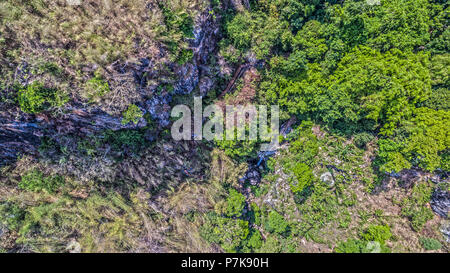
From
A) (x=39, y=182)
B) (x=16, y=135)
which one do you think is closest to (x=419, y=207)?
(x=39, y=182)

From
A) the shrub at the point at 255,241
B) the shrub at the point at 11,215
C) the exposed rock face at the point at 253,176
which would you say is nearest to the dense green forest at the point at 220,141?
the shrub at the point at 11,215

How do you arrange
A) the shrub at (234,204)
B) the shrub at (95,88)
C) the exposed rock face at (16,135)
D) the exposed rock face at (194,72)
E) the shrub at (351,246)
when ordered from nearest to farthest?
the shrub at (95,88), the exposed rock face at (16,135), the exposed rock face at (194,72), the shrub at (351,246), the shrub at (234,204)

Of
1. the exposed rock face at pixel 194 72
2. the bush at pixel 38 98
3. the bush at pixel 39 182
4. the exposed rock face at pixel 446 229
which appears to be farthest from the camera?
the exposed rock face at pixel 446 229

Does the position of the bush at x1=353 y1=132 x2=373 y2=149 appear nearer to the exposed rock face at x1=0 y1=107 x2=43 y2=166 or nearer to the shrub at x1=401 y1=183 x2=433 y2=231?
the shrub at x1=401 y1=183 x2=433 y2=231

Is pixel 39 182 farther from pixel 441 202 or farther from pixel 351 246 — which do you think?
pixel 441 202

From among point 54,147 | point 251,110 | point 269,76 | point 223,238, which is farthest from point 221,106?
point 54,147

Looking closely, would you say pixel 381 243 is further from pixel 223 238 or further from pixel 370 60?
pixel 370 60

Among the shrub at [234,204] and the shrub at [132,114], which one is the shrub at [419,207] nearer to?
the shrub at [234,204]
